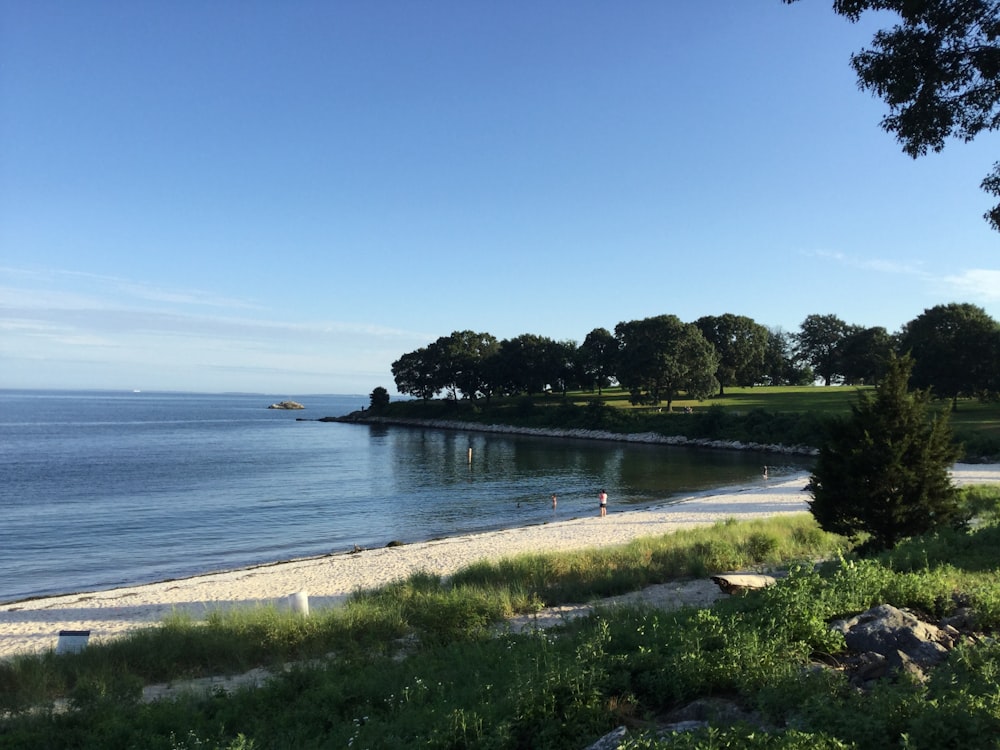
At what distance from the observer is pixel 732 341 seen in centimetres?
11506

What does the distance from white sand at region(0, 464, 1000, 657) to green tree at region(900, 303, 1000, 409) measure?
46.4 m

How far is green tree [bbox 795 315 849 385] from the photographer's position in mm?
126938

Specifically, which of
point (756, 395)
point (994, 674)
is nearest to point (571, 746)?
point (994, 674)

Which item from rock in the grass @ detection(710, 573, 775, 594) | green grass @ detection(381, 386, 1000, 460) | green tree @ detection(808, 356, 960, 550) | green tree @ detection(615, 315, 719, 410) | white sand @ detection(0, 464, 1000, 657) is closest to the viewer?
rock in the grass @ detection(710, 573, 775, 594)

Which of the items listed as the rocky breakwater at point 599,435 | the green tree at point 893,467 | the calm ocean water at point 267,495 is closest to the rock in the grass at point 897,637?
the green tree at point 893,467

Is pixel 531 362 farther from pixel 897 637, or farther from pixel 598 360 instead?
pixel 897 637

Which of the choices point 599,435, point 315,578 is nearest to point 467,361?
point 599,435

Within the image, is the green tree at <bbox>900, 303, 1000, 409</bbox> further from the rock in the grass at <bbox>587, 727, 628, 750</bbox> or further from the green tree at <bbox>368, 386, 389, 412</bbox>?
the green tree at <bbox>368, 386, 389, 412</bbox>

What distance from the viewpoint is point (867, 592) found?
7.77m

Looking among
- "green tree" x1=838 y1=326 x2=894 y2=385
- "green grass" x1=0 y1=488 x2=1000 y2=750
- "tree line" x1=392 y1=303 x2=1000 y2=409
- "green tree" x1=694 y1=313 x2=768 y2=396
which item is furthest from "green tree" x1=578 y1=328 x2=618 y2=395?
"green grass" x1=0 y1=488 x2=1000 y2=750

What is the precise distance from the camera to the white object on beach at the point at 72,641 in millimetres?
10656

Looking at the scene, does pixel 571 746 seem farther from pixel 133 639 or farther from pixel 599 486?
pixel 599 486

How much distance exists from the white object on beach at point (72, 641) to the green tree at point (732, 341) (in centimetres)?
11184

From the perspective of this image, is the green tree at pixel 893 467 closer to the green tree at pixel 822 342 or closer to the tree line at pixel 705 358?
the tree line at pixel 705 358
